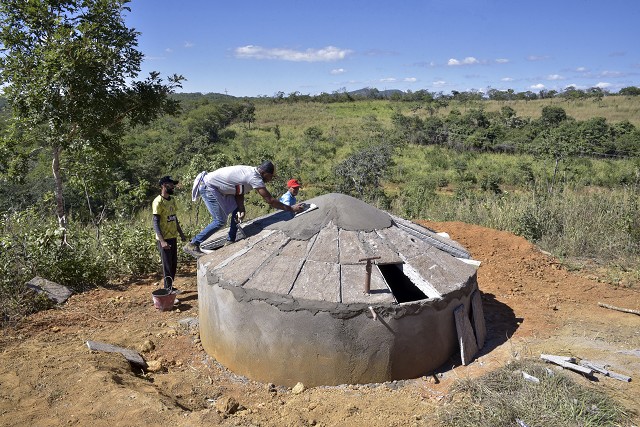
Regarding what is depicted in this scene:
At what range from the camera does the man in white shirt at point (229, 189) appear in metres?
5.46

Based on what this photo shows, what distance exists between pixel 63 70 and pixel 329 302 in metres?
5.31

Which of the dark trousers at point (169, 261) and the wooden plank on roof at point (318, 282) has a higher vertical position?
the wooden plank on roof at point (318, 282)

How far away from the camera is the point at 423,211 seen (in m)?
12.5

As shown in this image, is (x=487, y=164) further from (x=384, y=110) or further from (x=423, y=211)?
(x=384, y=110)

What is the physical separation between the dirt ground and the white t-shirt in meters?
1.85

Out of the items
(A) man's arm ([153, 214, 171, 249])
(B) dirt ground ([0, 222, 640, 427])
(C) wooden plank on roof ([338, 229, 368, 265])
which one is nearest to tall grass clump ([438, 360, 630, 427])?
(B) dirt ground ([0, 222, 640, 427])

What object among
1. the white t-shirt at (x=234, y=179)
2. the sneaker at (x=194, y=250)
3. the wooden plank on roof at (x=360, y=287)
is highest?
the white t-shirt at (x=234, y=179)

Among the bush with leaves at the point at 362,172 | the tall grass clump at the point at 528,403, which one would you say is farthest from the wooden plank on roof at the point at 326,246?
the bush with leaves at the point at 362,172

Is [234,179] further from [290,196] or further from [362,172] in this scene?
A: [362,172]

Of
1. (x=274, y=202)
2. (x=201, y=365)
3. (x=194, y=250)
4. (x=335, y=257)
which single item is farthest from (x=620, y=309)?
(x=194, y=250)

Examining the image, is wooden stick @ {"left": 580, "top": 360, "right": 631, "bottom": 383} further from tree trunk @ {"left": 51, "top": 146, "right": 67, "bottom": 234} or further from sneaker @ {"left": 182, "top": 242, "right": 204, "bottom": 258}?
tree trunk @ {"left": 51, "top": 146, "right": 67, "bottom": 234}

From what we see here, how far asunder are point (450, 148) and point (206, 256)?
25821 mm

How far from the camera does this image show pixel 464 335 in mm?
5055

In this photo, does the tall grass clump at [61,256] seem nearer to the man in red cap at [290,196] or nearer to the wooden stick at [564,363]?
the man in red cap at [290,196]
